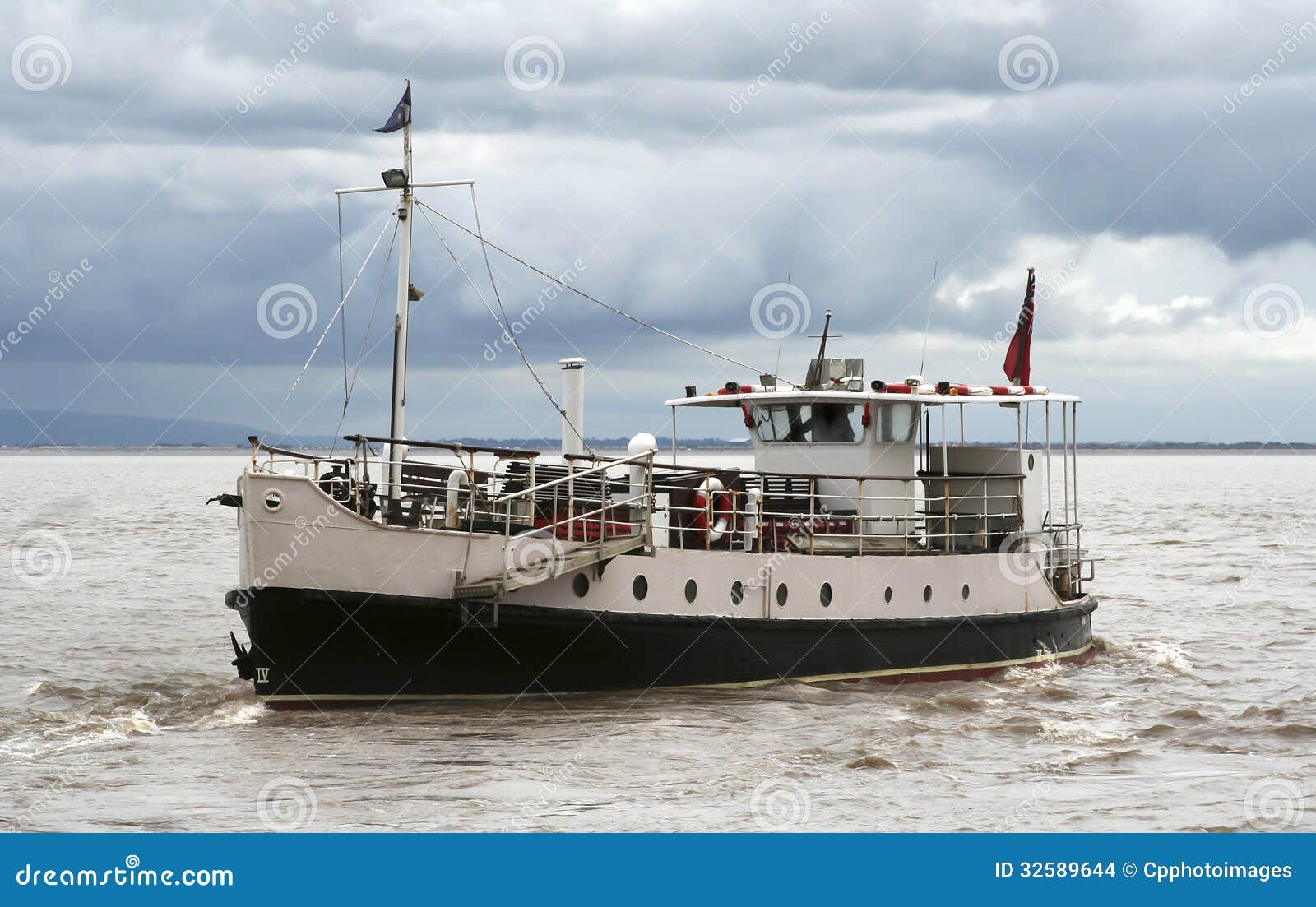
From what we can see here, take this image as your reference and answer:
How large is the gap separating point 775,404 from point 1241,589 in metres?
20.9

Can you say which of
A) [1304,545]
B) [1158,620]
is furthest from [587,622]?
[1304,545]

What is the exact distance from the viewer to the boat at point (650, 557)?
15469mm

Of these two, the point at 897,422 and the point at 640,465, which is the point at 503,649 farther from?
the point at 897,422

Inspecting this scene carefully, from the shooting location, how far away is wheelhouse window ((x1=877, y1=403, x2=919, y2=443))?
64.7ft

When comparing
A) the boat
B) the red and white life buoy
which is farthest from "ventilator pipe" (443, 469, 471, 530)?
the red and white life buoy

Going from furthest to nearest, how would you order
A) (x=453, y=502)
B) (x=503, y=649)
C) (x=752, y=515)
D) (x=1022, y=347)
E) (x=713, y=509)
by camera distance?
(x=1022, y=347) < (x=713, y=509) < (x=752, y=515) < (x=503, y=649) < (x=453, y=502)

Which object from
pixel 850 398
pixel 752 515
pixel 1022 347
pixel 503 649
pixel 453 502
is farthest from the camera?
pixel 1022 347

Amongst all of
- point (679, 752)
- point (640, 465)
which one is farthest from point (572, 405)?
point (679, 752)

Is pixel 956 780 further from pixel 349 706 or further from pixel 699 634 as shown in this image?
pixel 349 706

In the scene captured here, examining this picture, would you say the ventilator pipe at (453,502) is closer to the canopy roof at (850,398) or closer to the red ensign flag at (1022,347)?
the canopy roof at (850,398)

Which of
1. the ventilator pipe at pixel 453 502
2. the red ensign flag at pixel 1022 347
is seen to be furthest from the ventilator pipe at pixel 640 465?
the red ensign flag at pixel 1022 347

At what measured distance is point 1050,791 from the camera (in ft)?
45.0

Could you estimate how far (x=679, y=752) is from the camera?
1498 centimetres

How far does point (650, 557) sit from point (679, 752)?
2627 millimetres
